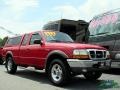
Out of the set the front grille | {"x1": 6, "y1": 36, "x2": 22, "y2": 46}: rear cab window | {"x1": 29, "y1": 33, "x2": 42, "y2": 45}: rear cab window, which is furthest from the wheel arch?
{"x1": 6, "y1": 36, "x2": 22, "y2": 46}: rear cab window

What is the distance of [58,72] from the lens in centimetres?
969

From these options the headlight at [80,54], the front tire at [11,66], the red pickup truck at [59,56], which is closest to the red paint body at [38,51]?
the red pickup truck at [59,56]

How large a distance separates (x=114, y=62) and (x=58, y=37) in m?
2.26

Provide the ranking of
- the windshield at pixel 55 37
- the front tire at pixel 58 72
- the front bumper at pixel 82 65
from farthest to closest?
1. the windshield at pixel 55 37
2. the front tire at pixel 58 72
3. the front bumper at pixel 82 65

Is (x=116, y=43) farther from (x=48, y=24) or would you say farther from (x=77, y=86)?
(x=48, y=24)

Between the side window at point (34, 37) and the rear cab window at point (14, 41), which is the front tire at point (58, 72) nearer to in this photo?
the side window at point (34, 37)

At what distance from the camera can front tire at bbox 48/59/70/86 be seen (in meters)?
9.30

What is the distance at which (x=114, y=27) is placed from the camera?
1186 cm

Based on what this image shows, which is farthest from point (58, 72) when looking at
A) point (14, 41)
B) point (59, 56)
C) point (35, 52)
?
point (14, 41)

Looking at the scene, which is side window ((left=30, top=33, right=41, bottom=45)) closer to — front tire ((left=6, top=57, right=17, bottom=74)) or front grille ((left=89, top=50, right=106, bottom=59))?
front tire ((left=6, top=57, right=17, bottom=74))

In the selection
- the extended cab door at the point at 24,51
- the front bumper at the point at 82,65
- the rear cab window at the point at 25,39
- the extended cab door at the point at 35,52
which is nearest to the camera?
the front bumper at the point at 82,65

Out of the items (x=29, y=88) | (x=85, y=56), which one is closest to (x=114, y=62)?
(x=85, y=56)

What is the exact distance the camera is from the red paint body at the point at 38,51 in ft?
31.0

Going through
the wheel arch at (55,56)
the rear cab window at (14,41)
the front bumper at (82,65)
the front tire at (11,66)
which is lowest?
the front tire at (11,66)
